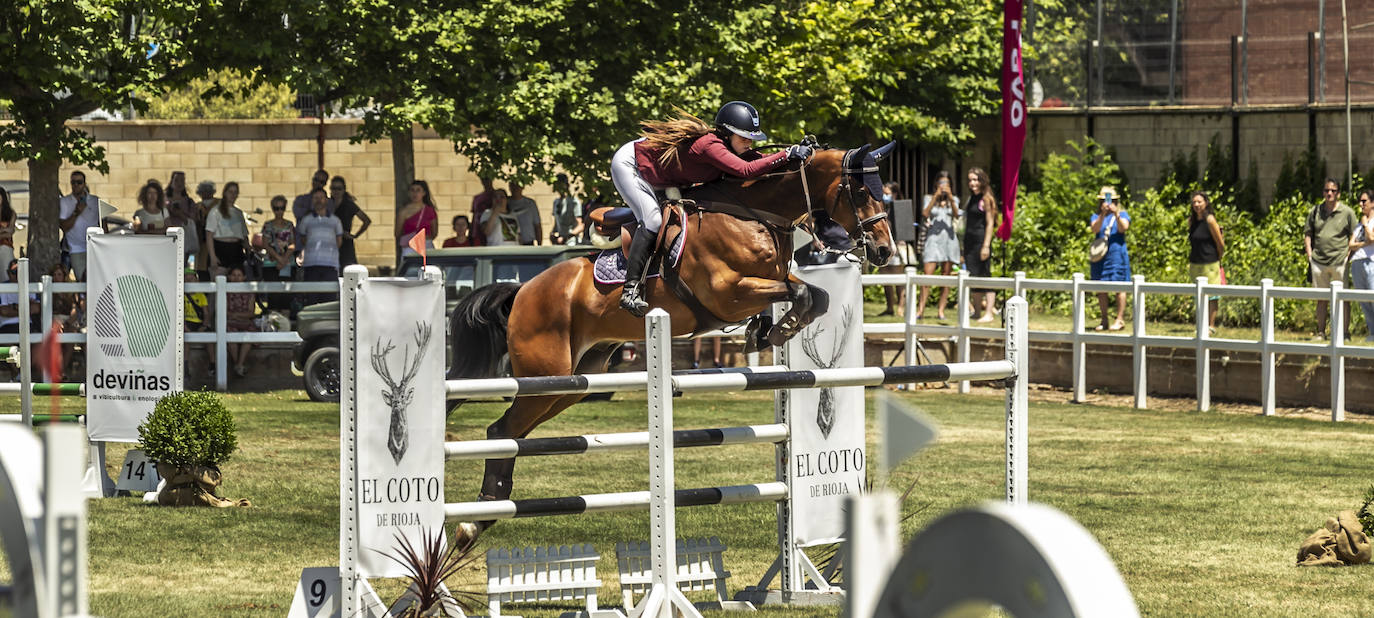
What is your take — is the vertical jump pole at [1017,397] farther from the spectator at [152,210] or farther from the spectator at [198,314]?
the spectator at [152,210]

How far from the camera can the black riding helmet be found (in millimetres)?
10344

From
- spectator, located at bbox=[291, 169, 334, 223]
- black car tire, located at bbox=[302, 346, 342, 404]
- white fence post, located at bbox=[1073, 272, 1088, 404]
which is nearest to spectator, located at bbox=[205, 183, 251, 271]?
spectator, located at bbox=[291, 169, 334, 223]

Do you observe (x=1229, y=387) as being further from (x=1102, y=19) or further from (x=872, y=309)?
(x=1102, y=19)

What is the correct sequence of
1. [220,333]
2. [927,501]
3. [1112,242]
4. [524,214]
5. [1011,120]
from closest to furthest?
1. [927,501]
2. [220,333]
3. [1112,242]
4. [524,214]
5. [1011,120]

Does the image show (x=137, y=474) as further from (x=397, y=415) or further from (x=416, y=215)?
(x=416, y=215)

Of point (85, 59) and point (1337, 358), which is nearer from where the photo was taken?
point (1337, 358)

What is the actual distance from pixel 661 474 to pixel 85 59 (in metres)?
13.2

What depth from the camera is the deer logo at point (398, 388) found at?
6910 millimetres

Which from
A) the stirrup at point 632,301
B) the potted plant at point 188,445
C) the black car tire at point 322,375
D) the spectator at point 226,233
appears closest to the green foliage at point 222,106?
the spectator at point 226,233

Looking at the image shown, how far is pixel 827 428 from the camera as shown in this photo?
8.34m

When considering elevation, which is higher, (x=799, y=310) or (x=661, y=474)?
(x=799, y=310)

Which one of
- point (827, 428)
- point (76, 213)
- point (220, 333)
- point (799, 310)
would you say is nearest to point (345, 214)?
point (220, 333)

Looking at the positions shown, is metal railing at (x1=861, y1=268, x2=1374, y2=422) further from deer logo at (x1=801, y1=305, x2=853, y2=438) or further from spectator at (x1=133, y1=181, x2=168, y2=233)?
deer logo at (x1=801, y1=305, x2=853, y2=438)

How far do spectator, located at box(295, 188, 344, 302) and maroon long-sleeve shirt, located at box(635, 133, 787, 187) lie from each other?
927cm
